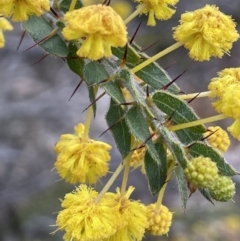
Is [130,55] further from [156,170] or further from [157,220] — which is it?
[157,220]

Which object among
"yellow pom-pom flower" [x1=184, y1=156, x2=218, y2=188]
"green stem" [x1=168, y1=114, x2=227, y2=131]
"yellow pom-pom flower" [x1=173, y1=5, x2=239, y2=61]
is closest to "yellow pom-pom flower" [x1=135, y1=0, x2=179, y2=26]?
"yellow pom-pom flower" [x1=173, y1=5, x2=239, y2=61]

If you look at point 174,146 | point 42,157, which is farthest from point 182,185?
point 42,157

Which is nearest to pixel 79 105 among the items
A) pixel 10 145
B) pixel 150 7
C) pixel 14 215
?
pixel 10 145

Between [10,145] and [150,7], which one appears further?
[10,145]

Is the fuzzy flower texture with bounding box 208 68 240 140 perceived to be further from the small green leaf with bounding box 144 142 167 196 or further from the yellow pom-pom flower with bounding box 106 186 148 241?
the yellow pom-pom flower with bounding box 106 186 148 241

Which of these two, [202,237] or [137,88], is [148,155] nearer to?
[137,88]
